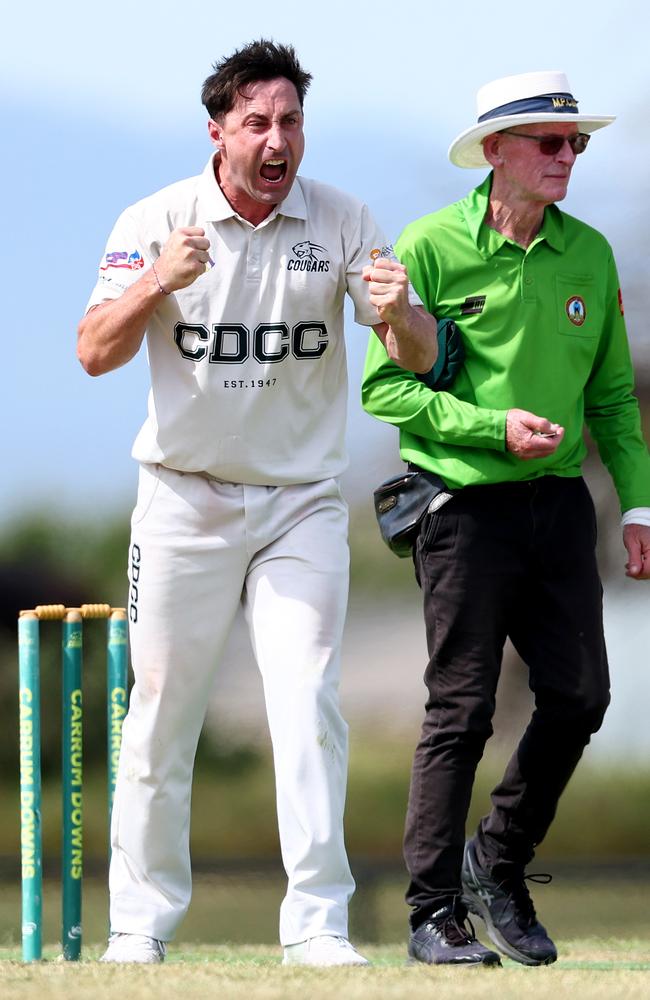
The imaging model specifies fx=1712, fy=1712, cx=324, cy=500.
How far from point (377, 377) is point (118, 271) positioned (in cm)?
63

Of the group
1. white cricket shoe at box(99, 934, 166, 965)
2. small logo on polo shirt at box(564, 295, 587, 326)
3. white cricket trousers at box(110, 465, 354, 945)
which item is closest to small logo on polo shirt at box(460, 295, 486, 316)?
small logo on polo shirt at box(564, 295, 587, 326)

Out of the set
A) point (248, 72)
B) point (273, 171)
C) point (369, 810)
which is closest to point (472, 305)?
point (273, 171)

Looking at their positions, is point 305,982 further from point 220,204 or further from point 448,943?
point 220,204

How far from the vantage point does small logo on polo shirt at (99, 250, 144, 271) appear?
343 cm

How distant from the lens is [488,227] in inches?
147

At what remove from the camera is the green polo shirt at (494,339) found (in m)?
3.62

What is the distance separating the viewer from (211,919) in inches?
203

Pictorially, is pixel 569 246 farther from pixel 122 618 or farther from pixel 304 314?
pixel 122 618

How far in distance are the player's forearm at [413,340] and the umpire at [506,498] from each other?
6.1 inches

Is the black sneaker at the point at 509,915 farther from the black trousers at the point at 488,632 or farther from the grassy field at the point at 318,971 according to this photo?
the black trousers at the point at 488,632

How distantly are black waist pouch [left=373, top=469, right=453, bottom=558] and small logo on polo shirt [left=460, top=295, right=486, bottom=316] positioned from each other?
36 centimetres

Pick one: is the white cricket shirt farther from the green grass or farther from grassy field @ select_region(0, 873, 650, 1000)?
the green grass

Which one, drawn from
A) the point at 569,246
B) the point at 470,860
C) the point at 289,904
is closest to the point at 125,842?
the point at 289,904

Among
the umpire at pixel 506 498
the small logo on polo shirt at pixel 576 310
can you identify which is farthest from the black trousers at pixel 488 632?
the small logo on polo shirt at pixel 576 310
